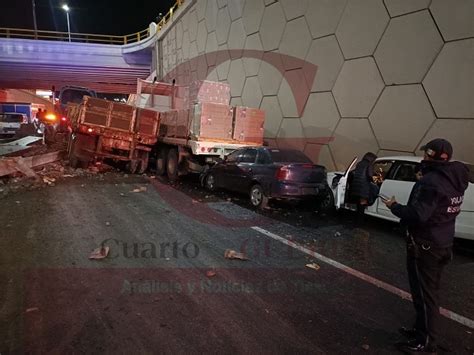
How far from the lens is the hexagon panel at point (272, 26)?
13164 mm

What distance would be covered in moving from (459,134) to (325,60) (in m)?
4.75

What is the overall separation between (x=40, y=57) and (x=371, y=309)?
36595 mm

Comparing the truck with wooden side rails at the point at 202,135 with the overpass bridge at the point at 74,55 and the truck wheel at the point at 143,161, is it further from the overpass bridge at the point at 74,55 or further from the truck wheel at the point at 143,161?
the overpass bridge at the point at 74,55

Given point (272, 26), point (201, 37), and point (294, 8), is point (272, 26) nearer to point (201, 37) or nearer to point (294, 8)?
point (294, 8)

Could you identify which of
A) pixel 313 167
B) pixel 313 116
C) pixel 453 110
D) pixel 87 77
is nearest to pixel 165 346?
pixel 313 167

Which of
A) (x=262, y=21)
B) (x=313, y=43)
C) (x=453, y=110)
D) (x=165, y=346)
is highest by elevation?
(x=262, y=21)

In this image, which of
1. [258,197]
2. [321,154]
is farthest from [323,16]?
[258,197]

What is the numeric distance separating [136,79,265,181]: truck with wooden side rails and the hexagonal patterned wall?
1.98m

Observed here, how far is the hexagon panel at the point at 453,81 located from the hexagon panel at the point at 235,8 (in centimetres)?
999

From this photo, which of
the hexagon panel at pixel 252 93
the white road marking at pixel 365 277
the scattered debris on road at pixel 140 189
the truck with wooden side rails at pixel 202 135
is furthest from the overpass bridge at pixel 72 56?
the white road marking at pixel 365 277

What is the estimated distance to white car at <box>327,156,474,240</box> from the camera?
5.51 m

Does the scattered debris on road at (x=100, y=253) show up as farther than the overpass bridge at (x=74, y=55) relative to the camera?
No

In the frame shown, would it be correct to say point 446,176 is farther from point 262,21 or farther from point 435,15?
point 262,21

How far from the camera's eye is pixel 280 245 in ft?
18.5
